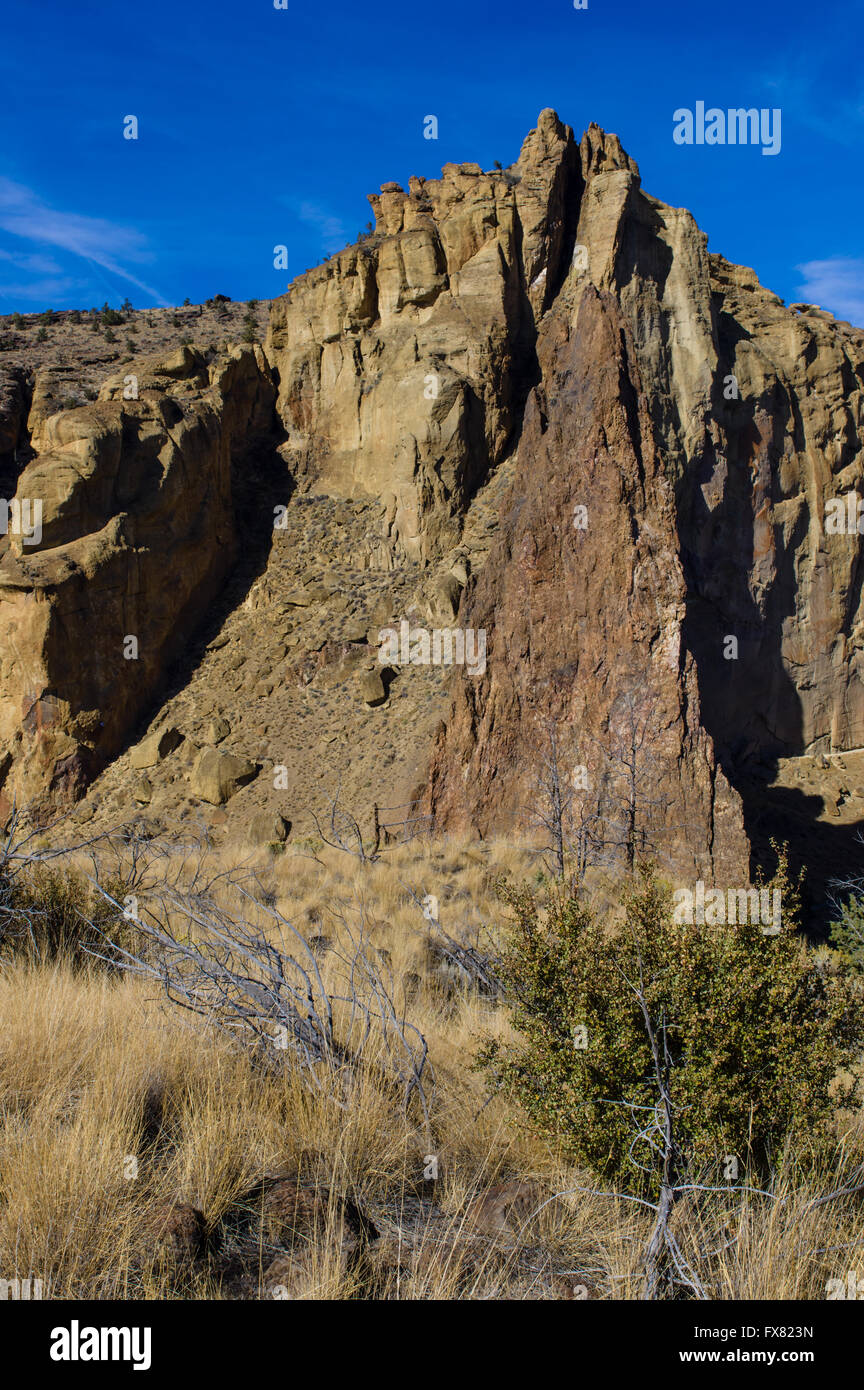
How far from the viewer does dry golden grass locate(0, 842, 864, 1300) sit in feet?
8.80

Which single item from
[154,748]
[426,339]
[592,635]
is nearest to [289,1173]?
[592,635]

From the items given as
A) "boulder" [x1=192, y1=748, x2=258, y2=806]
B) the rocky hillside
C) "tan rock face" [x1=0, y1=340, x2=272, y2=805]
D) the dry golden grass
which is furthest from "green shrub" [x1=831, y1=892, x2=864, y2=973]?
"tan rock face" [x1=0, y1=340, x2=272, y2=805]

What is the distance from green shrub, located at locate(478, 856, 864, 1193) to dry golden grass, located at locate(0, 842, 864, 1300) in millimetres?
206

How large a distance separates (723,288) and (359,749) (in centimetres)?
2129

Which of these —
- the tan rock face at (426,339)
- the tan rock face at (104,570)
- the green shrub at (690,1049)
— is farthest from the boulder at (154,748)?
the green shrub at (690,1049)

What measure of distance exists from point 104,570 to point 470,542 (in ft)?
29.5

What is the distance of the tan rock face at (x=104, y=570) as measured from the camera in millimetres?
18750

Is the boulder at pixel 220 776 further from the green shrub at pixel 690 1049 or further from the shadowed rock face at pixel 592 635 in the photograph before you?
the green shrub at pixel 690 1049

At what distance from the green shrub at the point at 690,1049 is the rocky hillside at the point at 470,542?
27.8 ft

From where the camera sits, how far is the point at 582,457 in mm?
14852

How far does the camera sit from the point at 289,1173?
3324 mm

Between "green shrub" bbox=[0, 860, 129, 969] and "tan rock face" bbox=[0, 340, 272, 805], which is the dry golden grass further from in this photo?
"tan rock face" bbox=[0, 340, 272, 805]

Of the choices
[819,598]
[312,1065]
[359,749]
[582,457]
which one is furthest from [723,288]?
[312,1065]
